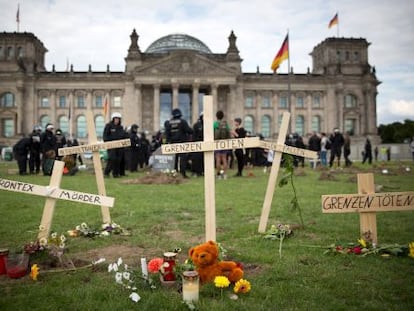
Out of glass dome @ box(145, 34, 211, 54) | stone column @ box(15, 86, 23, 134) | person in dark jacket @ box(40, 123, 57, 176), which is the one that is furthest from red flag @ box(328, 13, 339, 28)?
stone column @ box(15, 86, 23, 134)

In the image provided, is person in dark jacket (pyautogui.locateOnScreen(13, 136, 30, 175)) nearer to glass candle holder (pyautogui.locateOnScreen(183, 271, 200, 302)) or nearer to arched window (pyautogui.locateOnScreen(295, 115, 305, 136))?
→ glass candle holder (pyautogui.locateOnScreen(183, 271, 200, 302))

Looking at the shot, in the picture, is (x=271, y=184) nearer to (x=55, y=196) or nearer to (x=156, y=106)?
(x=55, y=196)

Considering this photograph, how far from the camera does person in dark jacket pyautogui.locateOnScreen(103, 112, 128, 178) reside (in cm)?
1367

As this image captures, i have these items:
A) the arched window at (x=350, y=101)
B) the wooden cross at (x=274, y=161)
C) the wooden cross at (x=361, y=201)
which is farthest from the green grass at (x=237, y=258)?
the arched window at (x=350, y=101)

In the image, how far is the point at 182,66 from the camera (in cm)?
5784

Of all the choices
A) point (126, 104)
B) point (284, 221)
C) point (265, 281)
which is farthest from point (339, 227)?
point (126, 104)

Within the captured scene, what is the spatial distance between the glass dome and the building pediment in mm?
11078

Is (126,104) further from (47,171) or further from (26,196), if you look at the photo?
(26,196)

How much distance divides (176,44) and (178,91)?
42.9ft

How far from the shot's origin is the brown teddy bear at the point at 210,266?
360cm

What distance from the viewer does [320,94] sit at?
65188mm

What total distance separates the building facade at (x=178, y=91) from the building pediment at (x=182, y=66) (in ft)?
0.51

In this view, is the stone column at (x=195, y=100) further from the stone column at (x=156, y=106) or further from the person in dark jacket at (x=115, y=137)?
the person in dark jacket at (x=115, y=137)

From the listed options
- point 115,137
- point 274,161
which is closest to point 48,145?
point 115,137
